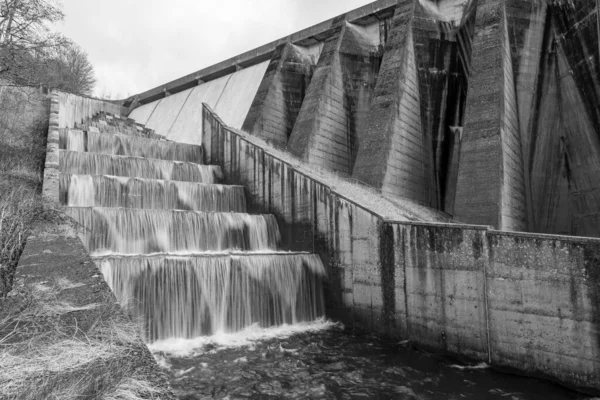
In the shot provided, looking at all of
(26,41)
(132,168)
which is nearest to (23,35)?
(26,41)

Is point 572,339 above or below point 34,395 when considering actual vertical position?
below

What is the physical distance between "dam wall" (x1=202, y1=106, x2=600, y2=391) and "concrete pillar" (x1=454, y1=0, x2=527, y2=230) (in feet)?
13.2

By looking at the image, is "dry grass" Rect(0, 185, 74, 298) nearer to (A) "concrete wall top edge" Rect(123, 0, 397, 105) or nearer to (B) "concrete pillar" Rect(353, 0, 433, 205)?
(B) "concrete pillar" Rect(353, 0, 433, 205)

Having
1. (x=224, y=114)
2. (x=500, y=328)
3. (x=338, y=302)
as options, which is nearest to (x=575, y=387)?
(x=500, y=328)

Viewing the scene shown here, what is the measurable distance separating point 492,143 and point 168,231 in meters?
9.05

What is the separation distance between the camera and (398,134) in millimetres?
15016

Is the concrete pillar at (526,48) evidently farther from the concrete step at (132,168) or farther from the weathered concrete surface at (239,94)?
the weathered concrete surface at (239,94)

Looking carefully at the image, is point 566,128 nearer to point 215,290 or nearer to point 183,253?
point 215,290

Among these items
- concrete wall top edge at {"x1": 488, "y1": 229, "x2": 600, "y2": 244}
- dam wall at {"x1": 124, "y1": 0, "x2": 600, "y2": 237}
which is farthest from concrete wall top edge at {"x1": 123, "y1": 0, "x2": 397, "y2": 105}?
concrete wall top edge at {"x1": 488, "y1": 229, "x2": 600, "y2": 244}

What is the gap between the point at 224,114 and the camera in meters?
27.5

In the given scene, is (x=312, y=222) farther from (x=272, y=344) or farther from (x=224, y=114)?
(x=224, y=114)

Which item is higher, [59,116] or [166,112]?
[166,112]

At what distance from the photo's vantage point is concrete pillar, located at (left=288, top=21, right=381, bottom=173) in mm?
17703

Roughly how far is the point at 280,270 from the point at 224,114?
19.6 meters
